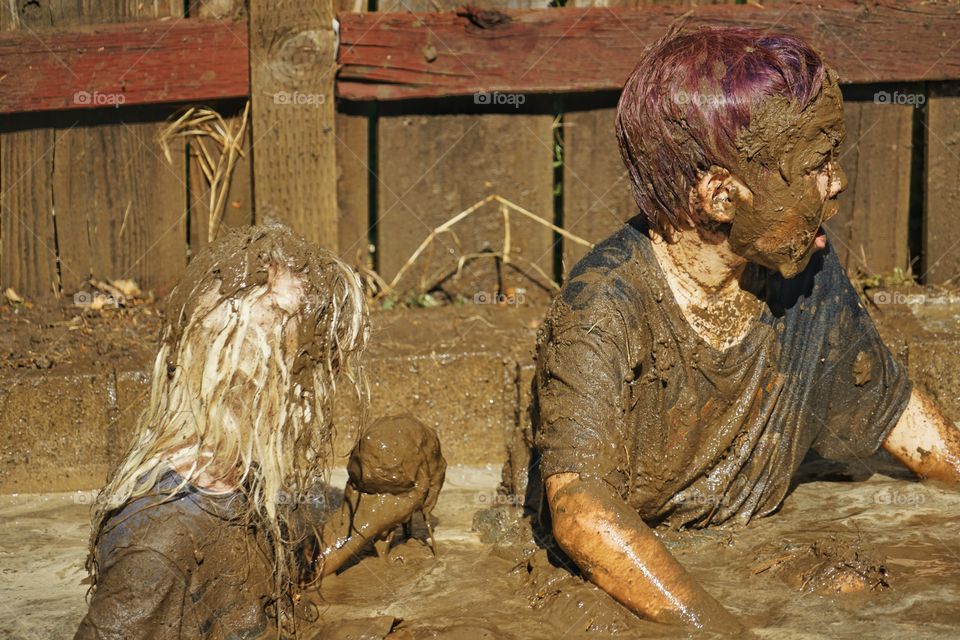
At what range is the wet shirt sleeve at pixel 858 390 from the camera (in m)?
4.54

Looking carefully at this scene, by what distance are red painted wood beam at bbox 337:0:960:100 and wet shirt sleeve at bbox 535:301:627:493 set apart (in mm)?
1889

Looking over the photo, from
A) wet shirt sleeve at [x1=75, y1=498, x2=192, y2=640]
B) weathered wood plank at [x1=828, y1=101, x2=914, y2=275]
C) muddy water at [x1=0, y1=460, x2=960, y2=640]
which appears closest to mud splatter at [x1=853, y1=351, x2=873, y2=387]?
muddy water at [x1=0, y1=460, x2=960, y2=640]

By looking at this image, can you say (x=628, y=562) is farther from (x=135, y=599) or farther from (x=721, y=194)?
(x=135, y=599)

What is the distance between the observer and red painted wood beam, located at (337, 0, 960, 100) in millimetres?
5551

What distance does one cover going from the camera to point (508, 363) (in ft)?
16.9

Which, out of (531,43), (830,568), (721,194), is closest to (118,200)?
(531,43)

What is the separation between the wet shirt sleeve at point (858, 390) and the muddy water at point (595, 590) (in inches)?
9.6

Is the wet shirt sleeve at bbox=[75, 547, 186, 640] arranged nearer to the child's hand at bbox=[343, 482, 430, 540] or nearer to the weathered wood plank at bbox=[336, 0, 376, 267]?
the child's hand at bbox=[343, 482, 430, 540]

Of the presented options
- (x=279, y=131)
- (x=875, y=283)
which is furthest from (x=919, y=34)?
(x=279, y=131)

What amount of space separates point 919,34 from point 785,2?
610 millimetres

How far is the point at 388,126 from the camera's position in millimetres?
5703

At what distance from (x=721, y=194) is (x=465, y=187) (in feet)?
6.47

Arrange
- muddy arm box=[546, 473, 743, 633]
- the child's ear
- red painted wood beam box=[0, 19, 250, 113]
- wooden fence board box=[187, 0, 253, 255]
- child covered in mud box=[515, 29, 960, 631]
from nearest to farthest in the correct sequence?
muddy arm box=[546, 473, 743, 633], child covered in mud box=[515, 29, 960, 631], the child's ear, red painted wood beam box=[0, 19, 250, 113], wooden fence board box=[187, 0, 253, 255]

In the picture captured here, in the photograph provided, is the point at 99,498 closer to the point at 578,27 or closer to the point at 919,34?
the point at 578,27
